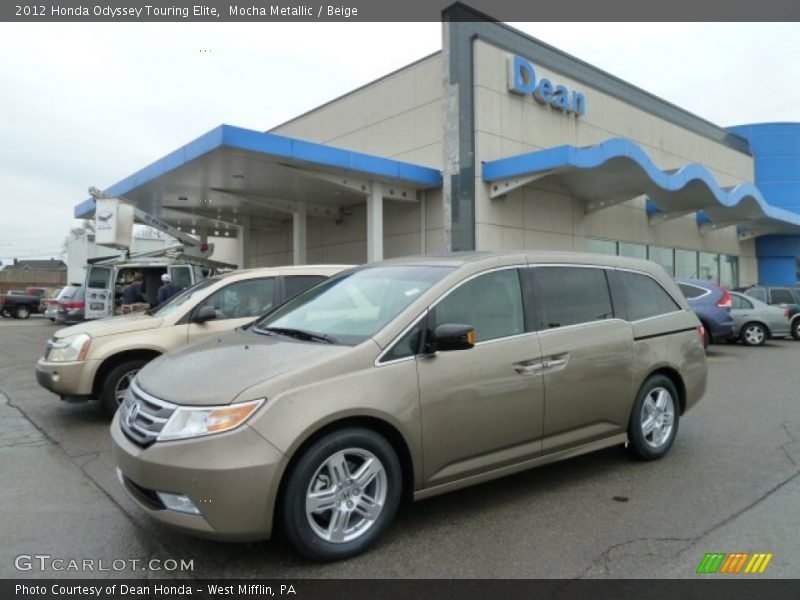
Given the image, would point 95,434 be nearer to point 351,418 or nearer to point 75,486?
point 75,486

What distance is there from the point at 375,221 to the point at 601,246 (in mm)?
9578

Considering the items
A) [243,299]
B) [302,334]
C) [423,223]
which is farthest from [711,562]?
[423,223]

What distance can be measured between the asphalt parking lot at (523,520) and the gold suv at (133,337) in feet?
1.85

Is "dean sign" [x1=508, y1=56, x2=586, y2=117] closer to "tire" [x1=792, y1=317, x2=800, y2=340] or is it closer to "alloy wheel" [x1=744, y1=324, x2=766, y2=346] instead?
"alloy wheel" [x1=744, y1=324, x2=766, y2=346]

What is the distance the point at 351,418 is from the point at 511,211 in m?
15.6

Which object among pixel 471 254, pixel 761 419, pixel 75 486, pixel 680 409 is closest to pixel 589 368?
pixel 471 254

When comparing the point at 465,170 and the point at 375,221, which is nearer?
the point at 465,170

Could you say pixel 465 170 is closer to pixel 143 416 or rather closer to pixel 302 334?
pixel 302 334

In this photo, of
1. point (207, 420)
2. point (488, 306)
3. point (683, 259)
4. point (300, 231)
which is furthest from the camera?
point (683, 259)

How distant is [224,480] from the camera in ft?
9.38

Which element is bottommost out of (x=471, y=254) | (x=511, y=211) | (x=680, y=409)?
(x=680, y=409)

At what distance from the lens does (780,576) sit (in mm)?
3047

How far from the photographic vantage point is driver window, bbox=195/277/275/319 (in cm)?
682

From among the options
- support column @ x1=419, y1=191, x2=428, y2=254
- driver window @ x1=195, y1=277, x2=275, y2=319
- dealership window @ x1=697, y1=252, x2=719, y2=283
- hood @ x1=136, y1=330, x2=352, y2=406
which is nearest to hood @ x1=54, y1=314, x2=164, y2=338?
driver window @ x1=195, y1=277, x2=275, y2=319
